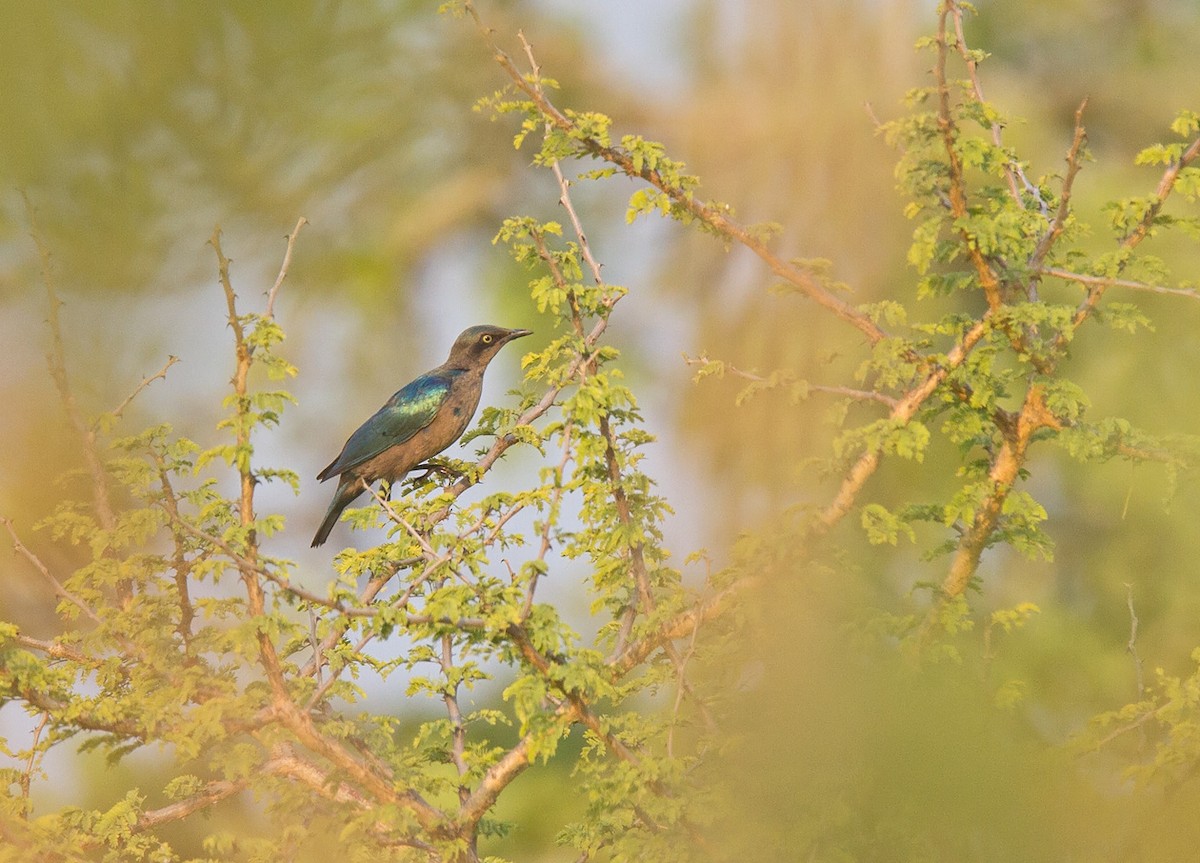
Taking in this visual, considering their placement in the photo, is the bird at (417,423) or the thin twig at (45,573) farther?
the bird at (417,423)

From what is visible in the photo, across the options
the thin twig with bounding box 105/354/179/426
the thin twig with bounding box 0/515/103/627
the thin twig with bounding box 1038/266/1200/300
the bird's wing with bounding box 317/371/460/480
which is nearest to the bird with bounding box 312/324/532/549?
the bird's wing with bounding box 317/371/460/480

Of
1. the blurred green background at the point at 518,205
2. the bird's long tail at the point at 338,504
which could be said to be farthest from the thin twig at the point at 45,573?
the bird's long tail at the point at 338,504

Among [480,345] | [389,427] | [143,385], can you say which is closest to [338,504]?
[389,427]

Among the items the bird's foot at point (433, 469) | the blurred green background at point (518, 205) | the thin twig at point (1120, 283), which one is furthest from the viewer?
the bird's foot at point (433, 469)

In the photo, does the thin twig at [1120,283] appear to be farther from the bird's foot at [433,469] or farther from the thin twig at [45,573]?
the bird's foot at [433,469]

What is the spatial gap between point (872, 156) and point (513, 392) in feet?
5.98

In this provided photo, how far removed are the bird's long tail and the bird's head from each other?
862mm

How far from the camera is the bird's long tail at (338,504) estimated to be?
582 centimetres

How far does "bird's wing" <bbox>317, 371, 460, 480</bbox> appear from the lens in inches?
223

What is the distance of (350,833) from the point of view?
2.51 metres

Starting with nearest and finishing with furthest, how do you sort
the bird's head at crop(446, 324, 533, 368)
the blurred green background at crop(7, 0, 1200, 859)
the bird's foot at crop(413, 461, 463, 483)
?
the blurred green background at crop(7, 0, 1200, 859), the bird's foot at crop(413, 461, 463, 483), the bird's head at crop(446, 324, 533, 368)

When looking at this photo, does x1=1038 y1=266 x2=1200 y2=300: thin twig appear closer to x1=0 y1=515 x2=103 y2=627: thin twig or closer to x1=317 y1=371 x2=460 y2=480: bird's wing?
x1=0 y1=515 x2=103 y2=627: thin twig

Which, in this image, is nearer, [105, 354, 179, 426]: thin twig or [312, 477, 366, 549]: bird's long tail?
[105, 354, 179, 426]: thin twig

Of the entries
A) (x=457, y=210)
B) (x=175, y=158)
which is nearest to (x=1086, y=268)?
(x=175, y=158)
